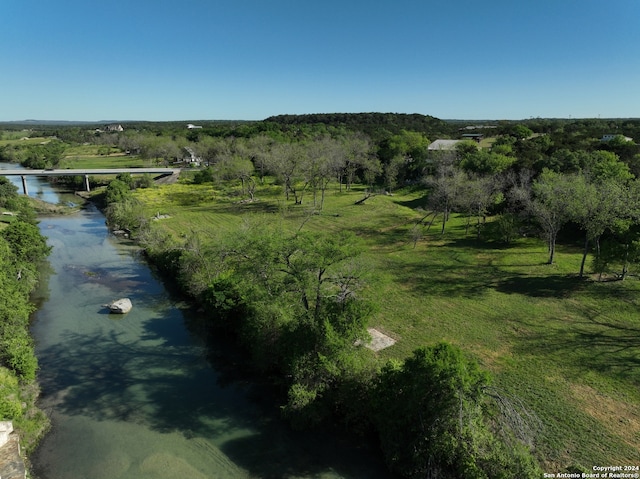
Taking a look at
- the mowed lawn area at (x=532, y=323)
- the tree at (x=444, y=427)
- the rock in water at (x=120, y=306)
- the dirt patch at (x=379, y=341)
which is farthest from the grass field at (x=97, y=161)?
the tree at (x=444, y=427)

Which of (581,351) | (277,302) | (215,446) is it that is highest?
(277,302)

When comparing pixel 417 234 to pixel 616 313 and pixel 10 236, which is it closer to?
pixel 616 313

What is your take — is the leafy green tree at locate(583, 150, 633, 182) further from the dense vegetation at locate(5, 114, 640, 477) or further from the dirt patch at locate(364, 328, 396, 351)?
the dirt patch at locate(364, 328, 396, 351)

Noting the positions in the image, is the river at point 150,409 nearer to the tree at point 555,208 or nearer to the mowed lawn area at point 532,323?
the mowed lawn area at point 532,323

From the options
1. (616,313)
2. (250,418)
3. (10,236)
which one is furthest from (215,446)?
(10,236)

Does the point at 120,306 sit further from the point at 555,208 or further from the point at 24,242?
the point at 555,208
